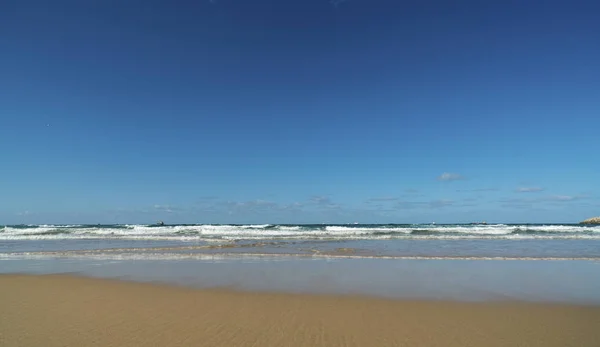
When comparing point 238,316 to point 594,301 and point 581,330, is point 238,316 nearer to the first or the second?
point 581,330

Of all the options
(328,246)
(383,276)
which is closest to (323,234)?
(328,246)

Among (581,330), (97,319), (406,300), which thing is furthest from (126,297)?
(581,330)

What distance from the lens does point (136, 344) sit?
14.8 feet

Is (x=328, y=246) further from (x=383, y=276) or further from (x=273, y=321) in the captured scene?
(x=273, y=321)

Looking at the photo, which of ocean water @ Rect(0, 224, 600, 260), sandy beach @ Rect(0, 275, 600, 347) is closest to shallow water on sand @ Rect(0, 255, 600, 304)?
sandy beach @ Rect(0, 275, 600, 347)

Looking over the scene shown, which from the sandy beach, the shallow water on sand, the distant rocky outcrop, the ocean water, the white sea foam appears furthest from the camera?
the distant rocky outcrop

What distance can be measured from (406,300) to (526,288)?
139 inches

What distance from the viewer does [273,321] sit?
5457 millimetres

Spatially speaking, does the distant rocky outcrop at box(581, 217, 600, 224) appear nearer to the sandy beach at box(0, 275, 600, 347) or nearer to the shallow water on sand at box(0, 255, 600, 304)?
the shallow water on sand at box(0, 255, 600, 304)

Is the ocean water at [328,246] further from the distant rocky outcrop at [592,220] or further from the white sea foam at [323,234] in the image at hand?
the distant rocky outcrop at [592,220]

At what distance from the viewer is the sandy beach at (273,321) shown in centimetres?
466

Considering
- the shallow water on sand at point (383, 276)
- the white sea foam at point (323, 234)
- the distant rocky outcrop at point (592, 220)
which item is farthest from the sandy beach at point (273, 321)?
the distant rocky outcrop at point (592, 220)

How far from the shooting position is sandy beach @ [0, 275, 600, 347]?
466 cm

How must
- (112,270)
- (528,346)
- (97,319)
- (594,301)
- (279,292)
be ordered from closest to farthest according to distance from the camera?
(528,346), (97,319), (594,301), (279,292), (112,270)
